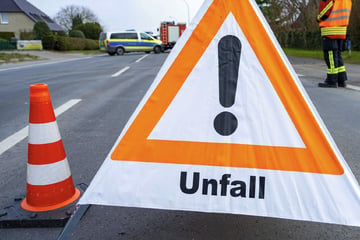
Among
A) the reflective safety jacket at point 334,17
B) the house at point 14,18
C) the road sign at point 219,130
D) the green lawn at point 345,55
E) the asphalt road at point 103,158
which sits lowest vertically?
the asphalt road at point 103,158

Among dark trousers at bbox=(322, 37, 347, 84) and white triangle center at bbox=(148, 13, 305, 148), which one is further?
dark trousers at bbox=(322, 37, 347, 84)

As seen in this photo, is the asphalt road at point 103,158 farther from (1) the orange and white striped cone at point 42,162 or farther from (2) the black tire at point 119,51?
(2) the black tire at point 119,51

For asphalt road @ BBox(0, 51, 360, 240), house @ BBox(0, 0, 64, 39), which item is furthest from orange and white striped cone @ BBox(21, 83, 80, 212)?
house @ BBox(0, 0, 64, 39)

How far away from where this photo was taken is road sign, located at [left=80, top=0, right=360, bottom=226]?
1.96 meters

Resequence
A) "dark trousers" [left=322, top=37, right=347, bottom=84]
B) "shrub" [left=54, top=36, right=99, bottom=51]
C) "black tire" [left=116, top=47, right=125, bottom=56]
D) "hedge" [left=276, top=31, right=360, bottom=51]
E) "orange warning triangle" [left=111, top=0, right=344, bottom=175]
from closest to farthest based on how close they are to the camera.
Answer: "orange warning triangle" [left=111, top=0, right=344, bottom=175] → "dark trousers" [left=322, top=37, right=347, bottom=84] → "hedge" [left=276, top=31, right=360, bottom=51] → "black tire" [left=116, top=47, right=125, bottom=56] → "shrub" [left=54, top=36, right=99, bottom=51]

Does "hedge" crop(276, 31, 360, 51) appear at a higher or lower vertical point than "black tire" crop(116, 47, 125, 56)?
higher

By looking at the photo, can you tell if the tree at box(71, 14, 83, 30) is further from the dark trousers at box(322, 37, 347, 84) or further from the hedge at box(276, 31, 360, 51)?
the dark trousers at box(322, 37, 347, 84)

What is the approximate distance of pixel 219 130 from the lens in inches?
80.5

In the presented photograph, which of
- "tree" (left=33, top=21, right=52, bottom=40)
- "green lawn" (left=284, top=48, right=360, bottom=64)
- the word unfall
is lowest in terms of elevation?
"green lawn" (left=284, top=48, right=360, bottom=64)

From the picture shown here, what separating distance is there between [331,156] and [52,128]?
6.42 feet

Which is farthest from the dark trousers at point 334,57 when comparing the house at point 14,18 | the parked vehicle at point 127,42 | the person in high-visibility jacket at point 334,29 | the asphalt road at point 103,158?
the house at point 14,18

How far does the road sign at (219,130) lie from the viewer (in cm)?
196

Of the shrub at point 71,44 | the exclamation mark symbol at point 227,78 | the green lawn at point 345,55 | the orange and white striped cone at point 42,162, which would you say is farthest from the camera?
the shrub at point 71,44

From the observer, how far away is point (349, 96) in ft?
23.9
